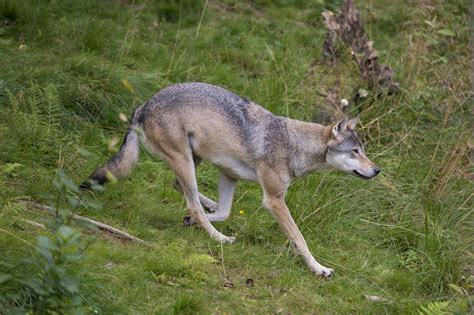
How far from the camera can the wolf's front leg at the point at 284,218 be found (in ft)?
25.8

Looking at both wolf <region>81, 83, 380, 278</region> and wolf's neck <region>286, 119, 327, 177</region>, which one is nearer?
wolf <region>81, 83, 380, 278</region>

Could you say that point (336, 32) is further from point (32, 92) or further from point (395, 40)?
point (32, 92)

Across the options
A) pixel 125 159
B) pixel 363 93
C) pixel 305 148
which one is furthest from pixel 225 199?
pixel 363 93

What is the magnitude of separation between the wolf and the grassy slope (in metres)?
0.29

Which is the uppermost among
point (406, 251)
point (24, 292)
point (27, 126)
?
point (24, 292)

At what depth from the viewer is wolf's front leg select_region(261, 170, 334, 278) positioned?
7.85 m

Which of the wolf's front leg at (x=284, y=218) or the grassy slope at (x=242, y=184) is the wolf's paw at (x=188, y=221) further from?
the wolf's front leg at (x=284, y=218)

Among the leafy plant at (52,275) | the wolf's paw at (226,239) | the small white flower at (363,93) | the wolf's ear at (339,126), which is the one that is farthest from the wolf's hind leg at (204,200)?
the small white flower at (363,93)

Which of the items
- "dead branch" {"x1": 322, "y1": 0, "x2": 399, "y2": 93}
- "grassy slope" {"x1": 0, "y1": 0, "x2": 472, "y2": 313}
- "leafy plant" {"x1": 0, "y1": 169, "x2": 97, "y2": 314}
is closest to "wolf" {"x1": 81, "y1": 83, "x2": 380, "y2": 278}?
"grassy slope" {"x1": 0, "y1": 0, "x2": 472, "y2": 313}

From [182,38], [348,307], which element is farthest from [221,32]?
[348,307]

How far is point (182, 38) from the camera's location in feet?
39.0

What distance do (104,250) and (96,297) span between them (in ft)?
3.31

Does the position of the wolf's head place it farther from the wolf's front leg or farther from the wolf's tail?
the wolf's tail

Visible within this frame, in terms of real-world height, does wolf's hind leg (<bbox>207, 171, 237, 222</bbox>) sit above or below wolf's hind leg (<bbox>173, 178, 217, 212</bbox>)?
above
